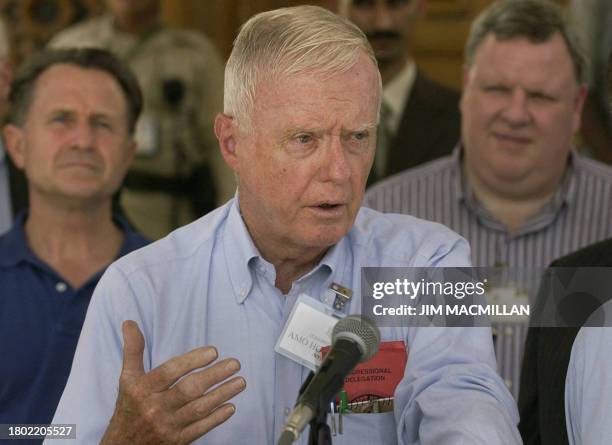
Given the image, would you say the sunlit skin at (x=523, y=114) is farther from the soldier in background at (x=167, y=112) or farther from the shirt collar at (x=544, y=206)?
the soldier in background at (x=167, y=112)

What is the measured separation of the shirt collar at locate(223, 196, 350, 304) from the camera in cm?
229

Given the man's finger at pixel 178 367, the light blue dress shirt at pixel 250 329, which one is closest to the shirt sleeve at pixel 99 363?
the light blue dress shirt at pixel 250 329

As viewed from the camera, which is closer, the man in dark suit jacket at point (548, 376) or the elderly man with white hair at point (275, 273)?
the elderly man with white hair at point (275, 273)

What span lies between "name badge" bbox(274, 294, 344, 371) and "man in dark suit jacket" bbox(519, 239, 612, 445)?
1.91 ft

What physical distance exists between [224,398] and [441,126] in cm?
259

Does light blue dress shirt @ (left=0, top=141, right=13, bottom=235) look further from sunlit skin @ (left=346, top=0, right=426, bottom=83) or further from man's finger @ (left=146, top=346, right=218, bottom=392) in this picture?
man's finger @ (left=146, top=346, right=218, bottom=392)

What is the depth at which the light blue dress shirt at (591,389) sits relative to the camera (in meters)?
1.88

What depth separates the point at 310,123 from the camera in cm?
211

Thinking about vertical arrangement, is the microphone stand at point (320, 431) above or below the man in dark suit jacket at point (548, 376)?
below

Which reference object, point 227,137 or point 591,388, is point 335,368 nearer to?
point 591,388

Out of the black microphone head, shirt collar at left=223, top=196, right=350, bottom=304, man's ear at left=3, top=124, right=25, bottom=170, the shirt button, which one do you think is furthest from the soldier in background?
the black microphone head

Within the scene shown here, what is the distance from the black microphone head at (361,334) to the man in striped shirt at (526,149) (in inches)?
71.6

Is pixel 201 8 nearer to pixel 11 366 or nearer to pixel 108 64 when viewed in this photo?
pixel 108 64

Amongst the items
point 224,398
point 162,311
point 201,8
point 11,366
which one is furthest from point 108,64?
point 201,8
